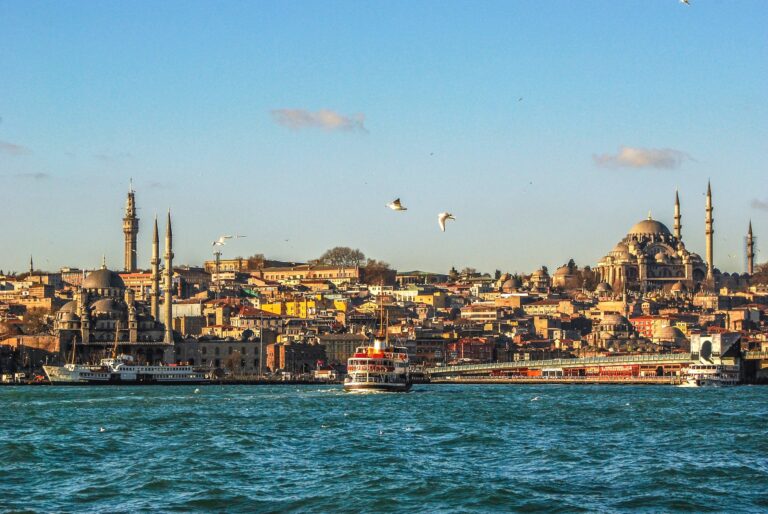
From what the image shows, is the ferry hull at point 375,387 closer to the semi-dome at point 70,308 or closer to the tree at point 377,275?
the semi-dome at point 70,308

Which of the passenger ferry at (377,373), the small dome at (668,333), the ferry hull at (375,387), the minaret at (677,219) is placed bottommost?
the ferry hull at (375,387)

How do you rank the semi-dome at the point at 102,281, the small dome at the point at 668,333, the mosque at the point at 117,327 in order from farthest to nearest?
1. the small dome at the point at 668,333
2. the semi-dome at the point at 102,281
3. the mosque at the point at 117,327

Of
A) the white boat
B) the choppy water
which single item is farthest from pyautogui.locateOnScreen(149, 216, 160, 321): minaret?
the choppy water

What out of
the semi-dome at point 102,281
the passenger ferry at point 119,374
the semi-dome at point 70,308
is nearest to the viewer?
the passenger ferry at point 119,374

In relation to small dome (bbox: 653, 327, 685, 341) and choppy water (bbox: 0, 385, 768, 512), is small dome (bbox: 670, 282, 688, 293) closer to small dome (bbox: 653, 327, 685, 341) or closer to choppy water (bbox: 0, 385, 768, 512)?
small dome (bbox: 653, 327, 685, 341)

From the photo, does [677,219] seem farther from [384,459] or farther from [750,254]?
[384,459]

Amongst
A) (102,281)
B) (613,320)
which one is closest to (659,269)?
(613,320)

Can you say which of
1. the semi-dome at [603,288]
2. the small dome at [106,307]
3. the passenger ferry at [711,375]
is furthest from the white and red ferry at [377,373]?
the semi-dome at [603,288]
